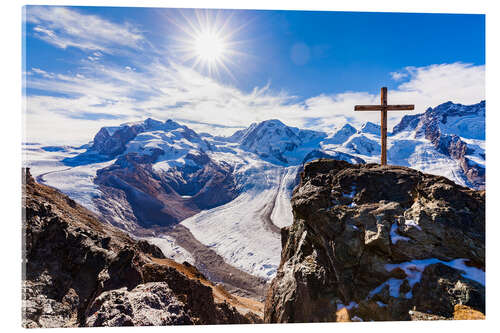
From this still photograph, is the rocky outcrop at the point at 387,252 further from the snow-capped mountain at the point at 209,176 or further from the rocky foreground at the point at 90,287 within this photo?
the snow-capped mountain at the point at 209,176

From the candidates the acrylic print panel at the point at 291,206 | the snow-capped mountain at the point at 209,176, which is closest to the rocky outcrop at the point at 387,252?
the acrylic print panel at the point at 291,206

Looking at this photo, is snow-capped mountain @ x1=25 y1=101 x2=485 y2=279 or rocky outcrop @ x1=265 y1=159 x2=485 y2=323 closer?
rocky outcrop @ x1=265 y1=159 x2=485 y2=323

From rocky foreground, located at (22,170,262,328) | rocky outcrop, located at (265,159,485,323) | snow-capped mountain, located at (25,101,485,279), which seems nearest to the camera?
rocky outcrop, located at (265,159,485,323)

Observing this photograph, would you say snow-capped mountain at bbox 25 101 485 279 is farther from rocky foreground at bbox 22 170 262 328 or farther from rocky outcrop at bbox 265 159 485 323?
rocky outcrop at bbox 265 159 485 323

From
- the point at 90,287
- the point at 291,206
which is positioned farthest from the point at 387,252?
the point at 90,287

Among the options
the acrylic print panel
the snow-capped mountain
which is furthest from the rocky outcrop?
the snow-capped mountain
